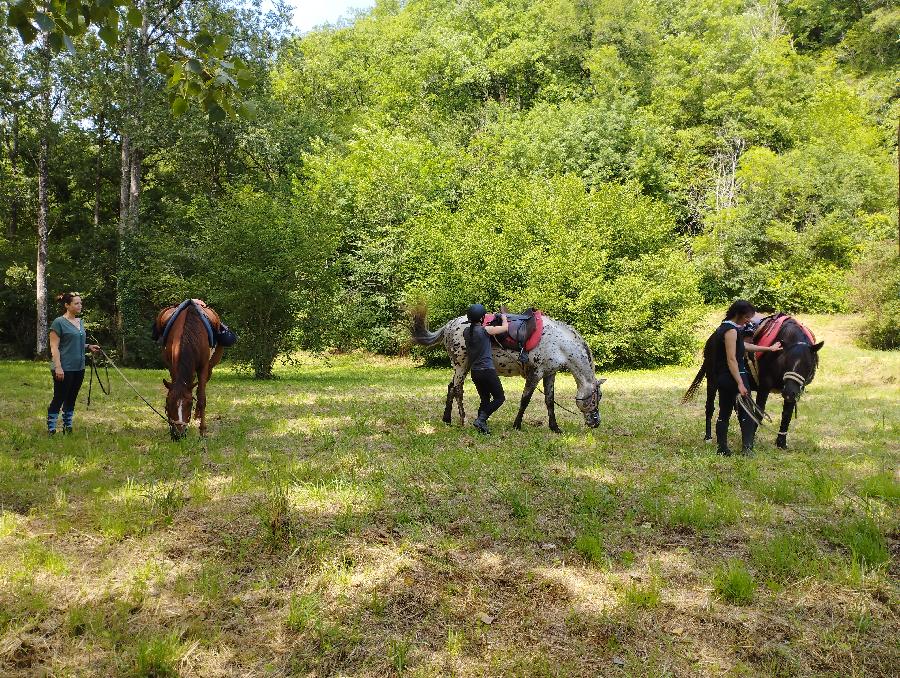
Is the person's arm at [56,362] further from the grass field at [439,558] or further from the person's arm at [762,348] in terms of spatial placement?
the person's arm at [762,348]

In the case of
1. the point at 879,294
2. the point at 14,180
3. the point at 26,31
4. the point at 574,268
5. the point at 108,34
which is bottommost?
the point at 879,294

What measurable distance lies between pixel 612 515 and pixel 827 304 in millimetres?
29658

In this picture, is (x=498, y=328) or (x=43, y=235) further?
(x=43, y=235)

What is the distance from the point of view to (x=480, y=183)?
33.9 m

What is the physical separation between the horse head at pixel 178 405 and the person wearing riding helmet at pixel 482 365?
389 cm

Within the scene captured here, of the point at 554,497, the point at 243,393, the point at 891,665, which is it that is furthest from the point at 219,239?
the point at 891,665

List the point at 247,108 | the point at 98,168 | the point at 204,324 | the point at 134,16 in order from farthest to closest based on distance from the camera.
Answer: the point at 98,168
the point at 204,324
the point at 247,108
the point at 134,16

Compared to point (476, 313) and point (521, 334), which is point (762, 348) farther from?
point (476, 313)

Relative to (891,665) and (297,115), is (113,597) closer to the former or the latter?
(891,665)

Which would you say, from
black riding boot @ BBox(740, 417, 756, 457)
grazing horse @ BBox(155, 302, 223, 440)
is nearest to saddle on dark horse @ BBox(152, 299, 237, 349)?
grazing horse @ BBox(155, 302, 223, 440)

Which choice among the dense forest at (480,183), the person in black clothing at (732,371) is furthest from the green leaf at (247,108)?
the dense forest at (480,183)

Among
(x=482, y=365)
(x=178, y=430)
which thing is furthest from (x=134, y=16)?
(x=482, y=365)

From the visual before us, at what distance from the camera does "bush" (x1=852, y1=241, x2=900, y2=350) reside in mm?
22547

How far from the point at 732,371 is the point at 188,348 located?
23.5 feet
